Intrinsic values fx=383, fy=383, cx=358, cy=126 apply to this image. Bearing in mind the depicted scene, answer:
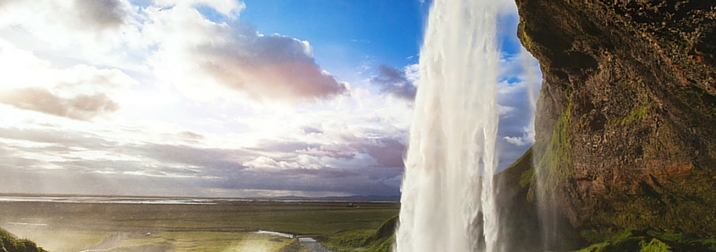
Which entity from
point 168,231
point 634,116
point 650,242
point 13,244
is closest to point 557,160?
point 634,116

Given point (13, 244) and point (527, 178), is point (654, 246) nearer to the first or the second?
point (527, 178)

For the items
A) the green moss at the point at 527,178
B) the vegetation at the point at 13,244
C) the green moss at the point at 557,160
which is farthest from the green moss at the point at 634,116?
the vegetation at the point at 13,244

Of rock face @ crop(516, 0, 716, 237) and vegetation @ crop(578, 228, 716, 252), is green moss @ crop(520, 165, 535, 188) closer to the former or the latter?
rock face @ crop(516, 0, 716, 237)

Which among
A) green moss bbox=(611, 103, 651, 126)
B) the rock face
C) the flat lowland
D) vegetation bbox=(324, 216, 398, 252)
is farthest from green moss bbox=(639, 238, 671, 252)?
the flat lowland

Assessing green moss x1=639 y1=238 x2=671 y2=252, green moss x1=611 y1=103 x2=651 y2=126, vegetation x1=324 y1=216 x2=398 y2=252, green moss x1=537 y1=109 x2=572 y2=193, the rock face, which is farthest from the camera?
vegetation x1=324 y1=216 x2=398 y2=252

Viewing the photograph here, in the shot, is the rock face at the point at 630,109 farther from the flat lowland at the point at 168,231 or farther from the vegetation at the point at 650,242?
the flat lowland at the point at 168,231

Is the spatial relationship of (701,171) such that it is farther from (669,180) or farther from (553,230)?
(553,230)

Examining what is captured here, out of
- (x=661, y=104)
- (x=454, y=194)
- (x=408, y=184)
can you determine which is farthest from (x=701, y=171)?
(x=408, y=184)

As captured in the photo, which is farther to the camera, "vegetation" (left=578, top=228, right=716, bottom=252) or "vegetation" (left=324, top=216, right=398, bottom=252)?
"vegetation" (left=324, top=216, right=398, bottom=252)
